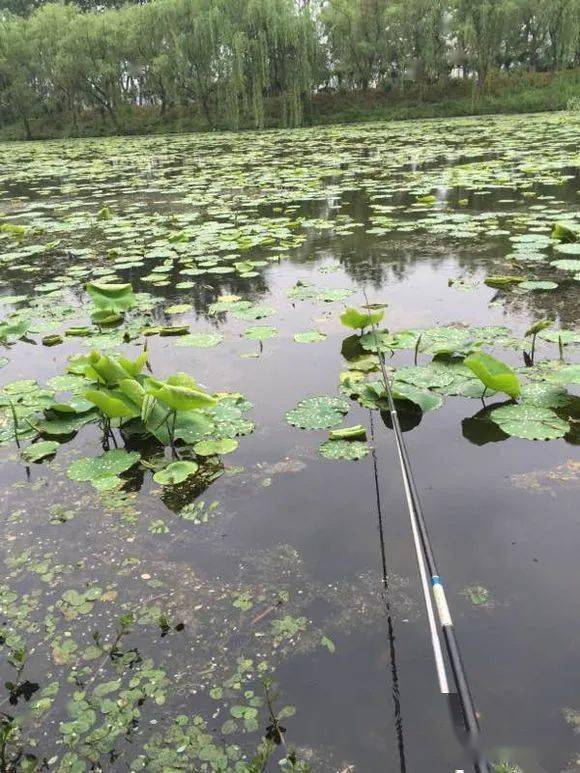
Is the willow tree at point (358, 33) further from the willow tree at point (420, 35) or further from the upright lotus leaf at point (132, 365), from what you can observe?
the upright lotus leaf at point (132, 365)

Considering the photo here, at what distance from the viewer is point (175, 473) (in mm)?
2160

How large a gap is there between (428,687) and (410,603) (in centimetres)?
26

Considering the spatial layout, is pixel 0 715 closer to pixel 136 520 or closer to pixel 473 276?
pixel 136 520

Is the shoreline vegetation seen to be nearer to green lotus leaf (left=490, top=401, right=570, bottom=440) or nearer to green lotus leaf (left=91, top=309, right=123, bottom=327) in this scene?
green lotus leaf (left=91, top=309, right=123, bottom=327)

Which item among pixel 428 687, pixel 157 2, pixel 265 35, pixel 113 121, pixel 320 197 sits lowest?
pixel 428 687

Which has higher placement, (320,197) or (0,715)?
(320,197)

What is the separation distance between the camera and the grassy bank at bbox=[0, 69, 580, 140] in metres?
24.6

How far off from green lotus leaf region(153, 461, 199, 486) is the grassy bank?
2641 centimetres

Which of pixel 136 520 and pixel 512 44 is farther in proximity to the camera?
pixel 512 44

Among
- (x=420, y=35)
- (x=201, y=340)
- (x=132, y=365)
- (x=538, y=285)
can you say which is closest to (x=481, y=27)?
(x=420, y=35)

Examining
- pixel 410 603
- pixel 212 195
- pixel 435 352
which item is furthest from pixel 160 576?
pixel 212 195

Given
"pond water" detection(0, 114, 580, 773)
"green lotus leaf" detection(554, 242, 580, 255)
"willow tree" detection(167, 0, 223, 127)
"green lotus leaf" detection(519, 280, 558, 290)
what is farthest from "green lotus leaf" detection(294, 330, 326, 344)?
"willow tree" detection(167, 0, 223, 127)

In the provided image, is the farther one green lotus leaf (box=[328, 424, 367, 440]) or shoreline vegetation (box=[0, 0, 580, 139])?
shoreline vegetation (box=[0, 0, 580, 139])

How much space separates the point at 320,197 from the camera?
8.14m
